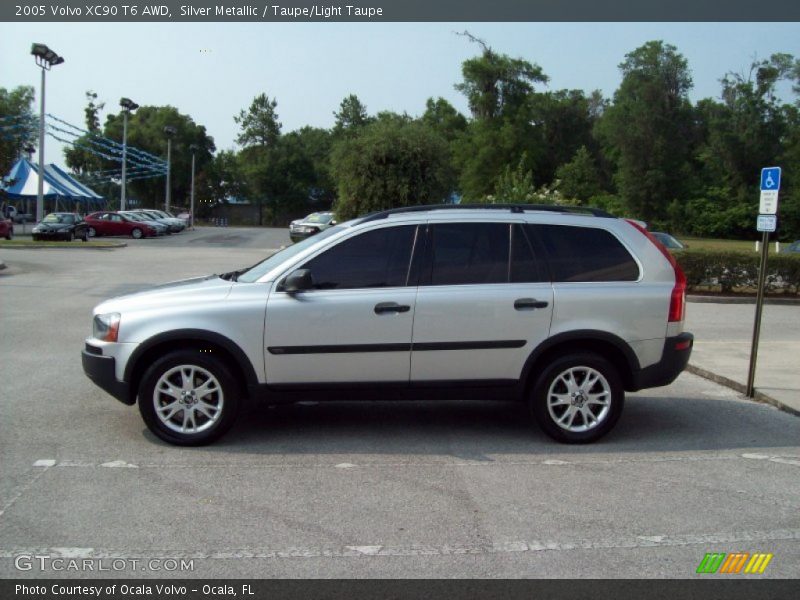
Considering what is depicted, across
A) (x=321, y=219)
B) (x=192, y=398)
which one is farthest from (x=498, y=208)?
(x=321, y=219)

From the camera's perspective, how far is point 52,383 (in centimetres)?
875

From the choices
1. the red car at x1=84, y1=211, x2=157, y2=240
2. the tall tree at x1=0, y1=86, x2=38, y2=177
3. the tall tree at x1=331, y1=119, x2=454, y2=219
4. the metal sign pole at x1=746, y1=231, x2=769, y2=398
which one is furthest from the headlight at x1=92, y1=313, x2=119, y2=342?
the red car at x1=84, y1=211, x2=157, y2=240

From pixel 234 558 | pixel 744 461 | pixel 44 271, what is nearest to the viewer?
pixel 234 558

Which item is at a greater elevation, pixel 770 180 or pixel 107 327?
pixel 770 180

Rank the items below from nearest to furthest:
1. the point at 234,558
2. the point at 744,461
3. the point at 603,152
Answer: the point at 234,558
the point at 744,461
the point at 603,152

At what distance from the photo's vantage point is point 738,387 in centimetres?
900

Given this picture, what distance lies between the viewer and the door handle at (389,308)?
6.44m

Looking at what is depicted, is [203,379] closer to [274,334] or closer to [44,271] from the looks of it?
[274,334]

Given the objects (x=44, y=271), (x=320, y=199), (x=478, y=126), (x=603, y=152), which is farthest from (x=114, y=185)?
(x=44, y=271)

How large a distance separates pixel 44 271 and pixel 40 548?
1997 centimetres

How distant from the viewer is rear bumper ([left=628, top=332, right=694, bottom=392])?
22.1ft

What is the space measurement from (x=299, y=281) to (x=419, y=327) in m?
1.01
